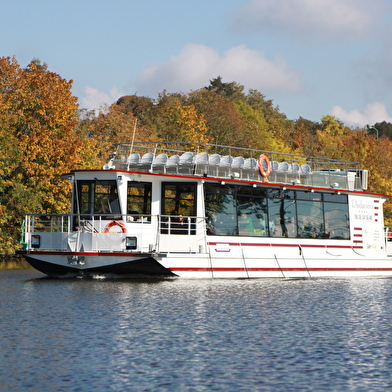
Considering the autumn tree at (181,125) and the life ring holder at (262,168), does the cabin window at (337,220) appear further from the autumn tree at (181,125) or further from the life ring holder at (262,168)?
the autumn tree at (181,125)

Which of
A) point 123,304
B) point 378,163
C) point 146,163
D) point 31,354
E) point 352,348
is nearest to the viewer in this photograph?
point 31,354

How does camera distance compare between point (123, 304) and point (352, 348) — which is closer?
point (352, 348)

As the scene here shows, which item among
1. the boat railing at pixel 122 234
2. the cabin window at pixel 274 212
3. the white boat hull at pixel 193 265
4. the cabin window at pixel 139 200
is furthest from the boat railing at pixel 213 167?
the white boat hull at pixel 193 265

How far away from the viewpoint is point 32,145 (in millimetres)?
40031

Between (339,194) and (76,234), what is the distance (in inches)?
462

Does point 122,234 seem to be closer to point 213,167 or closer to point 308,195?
point 213,167

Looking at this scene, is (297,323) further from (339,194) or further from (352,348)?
(339,194)

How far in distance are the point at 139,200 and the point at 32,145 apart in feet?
54.3

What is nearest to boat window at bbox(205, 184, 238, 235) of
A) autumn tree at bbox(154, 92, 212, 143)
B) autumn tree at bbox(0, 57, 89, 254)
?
autumn tree at bbox(0, 57, 89, 254)

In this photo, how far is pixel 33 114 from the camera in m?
41.6

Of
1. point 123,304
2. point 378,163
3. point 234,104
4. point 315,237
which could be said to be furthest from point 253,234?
point 234,104

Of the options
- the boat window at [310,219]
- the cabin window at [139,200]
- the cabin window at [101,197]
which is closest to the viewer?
the cabin window at [101,197]

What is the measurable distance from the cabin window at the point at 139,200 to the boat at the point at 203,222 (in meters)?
0.04

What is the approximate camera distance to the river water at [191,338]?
11223 millimetres
